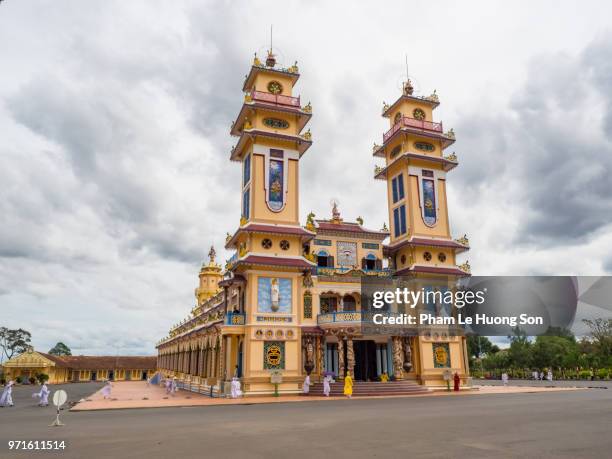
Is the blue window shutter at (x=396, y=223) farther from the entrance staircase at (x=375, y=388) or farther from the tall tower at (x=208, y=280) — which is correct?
the tall tower at (x=208, y=280)

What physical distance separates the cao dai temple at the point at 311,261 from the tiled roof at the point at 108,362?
4684cm

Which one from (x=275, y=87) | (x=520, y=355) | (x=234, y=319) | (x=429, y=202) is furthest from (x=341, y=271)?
(x=520, y=355)

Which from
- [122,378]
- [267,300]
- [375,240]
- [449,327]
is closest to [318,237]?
[375,240]

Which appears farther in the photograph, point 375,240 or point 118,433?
point 375,240

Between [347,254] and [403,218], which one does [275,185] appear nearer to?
[347,254]

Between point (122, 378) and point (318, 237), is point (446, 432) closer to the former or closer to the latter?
point (318, 237)

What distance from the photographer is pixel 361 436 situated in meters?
11.2

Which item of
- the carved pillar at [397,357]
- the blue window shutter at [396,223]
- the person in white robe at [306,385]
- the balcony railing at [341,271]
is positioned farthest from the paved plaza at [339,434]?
the blue window shutter at [396,223]

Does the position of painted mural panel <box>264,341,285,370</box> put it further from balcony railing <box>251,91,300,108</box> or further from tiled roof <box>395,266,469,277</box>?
balcony railing <box>251,91,300,108</box>

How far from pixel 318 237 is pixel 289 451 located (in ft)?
82.4

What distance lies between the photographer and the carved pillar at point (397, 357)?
3034cm

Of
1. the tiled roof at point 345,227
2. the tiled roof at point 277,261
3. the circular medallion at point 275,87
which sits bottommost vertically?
the tiled roof at point 277,261

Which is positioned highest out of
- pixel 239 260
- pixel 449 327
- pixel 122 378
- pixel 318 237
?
pixel 318 237

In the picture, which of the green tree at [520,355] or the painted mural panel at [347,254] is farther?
the green tree at [520,355]
